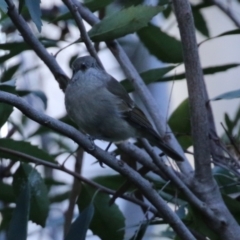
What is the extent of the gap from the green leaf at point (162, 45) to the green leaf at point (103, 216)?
491mm

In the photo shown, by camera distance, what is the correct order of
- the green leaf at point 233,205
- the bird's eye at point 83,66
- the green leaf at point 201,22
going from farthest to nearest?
the green leaf at point 201,22 → the bird's eye at point 83,66 → the green leaf at point 233,205

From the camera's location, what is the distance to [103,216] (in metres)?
1.94

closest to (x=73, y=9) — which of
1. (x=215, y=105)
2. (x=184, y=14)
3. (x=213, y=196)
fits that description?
(x=184, y=14)

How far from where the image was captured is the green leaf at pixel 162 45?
2.09 m

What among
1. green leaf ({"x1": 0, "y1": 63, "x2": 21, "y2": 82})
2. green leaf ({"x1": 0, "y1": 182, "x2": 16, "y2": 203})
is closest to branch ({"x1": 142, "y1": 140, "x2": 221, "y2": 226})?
green leaf ({"x1": 0, "y1": 182, "x2": 16, "y2": 203})

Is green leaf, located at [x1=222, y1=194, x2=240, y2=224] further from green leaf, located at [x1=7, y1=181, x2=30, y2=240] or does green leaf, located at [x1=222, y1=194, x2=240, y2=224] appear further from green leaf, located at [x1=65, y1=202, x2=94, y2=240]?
green leaf, located at [x1=7, y1=181, x2=30, y2=240]

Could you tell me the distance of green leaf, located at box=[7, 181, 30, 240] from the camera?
163 cm

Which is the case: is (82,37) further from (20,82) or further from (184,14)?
(20,82)

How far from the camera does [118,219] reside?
1.93 meters

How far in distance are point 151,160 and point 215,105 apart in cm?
404

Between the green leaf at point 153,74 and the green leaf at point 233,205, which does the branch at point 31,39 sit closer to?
the green leaf at point 153,74

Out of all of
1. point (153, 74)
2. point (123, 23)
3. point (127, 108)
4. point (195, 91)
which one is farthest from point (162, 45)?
point (195, 91)

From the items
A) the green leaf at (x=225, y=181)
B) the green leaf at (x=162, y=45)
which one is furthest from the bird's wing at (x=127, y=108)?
the green leaf at (x=225, y=181)

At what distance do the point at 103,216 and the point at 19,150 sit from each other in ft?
1.04
